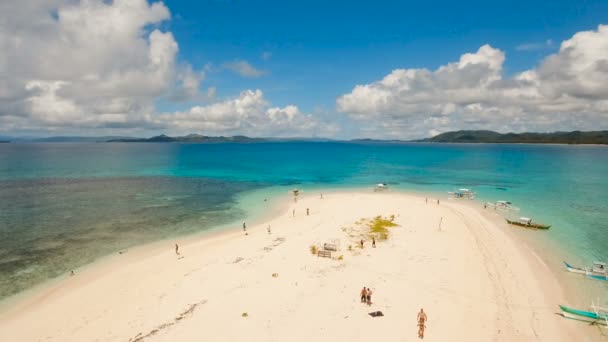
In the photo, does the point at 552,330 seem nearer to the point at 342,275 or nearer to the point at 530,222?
the point at 342,275

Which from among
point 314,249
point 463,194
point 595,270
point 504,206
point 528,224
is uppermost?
point 314,249

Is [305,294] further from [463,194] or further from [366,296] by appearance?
[463,194]

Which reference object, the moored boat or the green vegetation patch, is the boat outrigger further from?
the green vegetation patch

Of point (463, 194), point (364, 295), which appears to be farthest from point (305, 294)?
point (463, 194)

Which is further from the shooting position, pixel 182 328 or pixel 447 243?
pixel 447 243

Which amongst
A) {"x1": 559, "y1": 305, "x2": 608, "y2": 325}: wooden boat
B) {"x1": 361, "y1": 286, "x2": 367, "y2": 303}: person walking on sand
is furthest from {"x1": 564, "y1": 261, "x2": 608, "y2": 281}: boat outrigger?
{"x1": 361, "y1": 286, "x2": 367, "y2": 303}: person walking on sand

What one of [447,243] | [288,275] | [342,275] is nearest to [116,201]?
[288,275]

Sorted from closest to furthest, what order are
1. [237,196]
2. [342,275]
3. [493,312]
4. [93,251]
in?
[493,312], [342,275], [93,251], [237,196]
